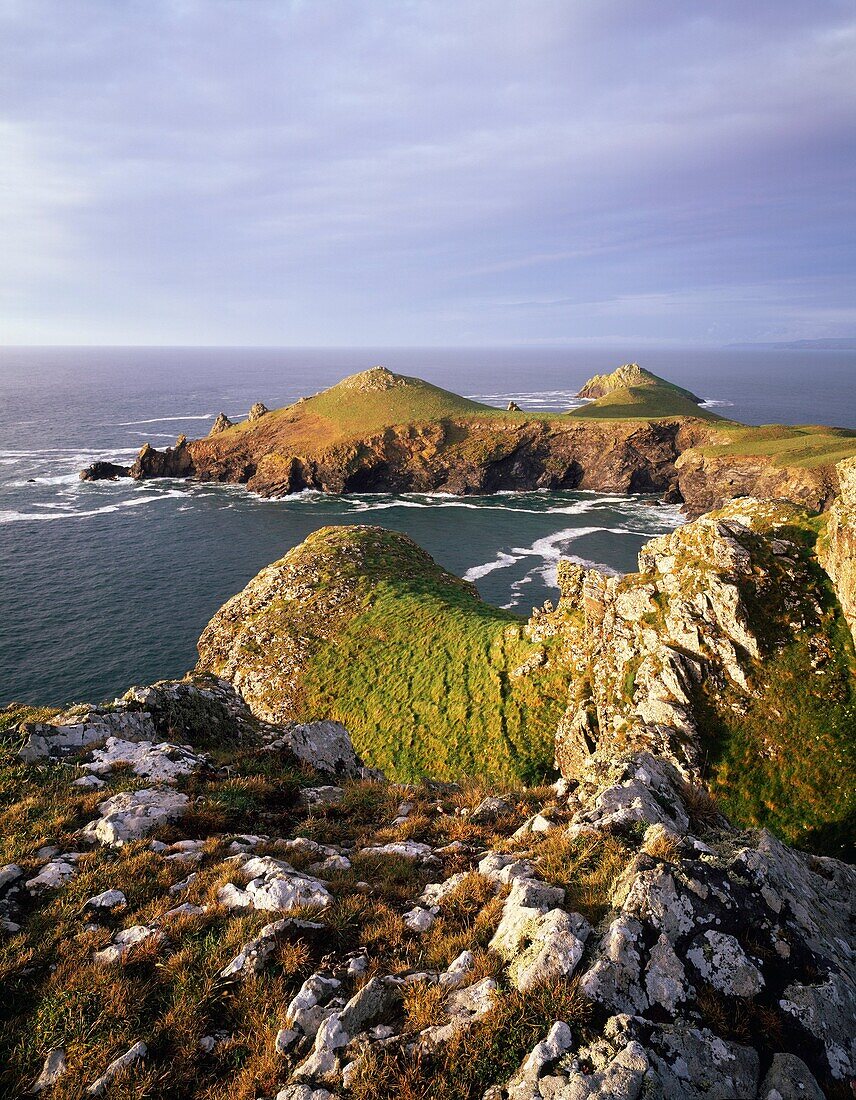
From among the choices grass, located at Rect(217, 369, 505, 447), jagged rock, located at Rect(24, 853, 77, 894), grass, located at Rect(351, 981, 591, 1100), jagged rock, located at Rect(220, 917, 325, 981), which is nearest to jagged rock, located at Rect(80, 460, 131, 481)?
grass, located at Rect(217, 369, 505, 447)

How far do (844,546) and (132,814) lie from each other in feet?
99.7

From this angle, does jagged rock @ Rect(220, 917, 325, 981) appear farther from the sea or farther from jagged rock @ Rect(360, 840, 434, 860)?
the sea

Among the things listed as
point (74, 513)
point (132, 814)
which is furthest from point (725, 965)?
point (74, 513)

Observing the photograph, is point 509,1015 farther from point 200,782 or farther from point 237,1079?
point 200,782

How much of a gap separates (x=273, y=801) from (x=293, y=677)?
2712 centimetres

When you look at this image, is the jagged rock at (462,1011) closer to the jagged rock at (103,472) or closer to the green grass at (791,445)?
the green grass at (791,445)

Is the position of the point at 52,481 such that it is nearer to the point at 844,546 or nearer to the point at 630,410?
the point at 844,546

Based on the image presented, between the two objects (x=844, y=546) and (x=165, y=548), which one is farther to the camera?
(x=165, y=548)

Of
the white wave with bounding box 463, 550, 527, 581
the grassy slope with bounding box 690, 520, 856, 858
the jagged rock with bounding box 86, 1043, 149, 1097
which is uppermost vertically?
the jagged rock with bounding box 86, 1043, 149, 1097

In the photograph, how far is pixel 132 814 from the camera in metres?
13.7

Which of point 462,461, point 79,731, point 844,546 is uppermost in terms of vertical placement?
point 844,546

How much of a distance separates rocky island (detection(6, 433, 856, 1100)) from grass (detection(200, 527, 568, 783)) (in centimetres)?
513

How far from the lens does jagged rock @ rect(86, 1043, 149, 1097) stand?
295 inches

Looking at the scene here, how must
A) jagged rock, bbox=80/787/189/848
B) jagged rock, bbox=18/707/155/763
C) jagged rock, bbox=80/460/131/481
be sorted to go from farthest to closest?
jagged rock, bbox=80/460/131/481, jagged rock, bbox=18/707/155/763, jagged rock, bbox=80/787/189/848
